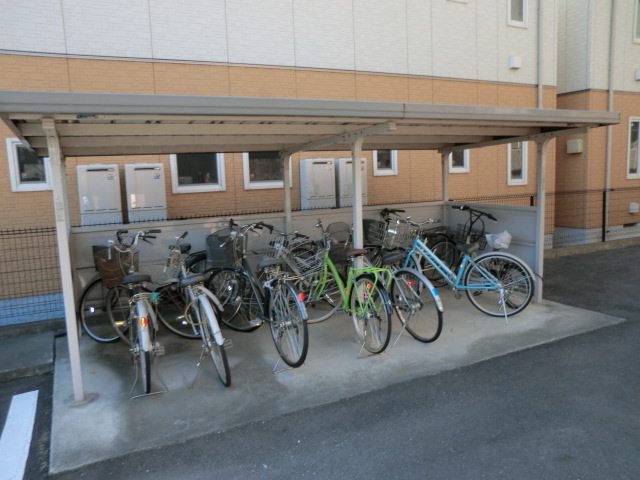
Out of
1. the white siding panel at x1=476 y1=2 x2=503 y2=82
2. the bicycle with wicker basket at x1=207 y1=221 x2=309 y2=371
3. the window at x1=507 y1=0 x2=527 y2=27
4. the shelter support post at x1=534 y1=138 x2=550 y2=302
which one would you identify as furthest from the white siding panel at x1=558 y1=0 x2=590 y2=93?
the bicycle with wicker basket at x1=207 y1=221 x2=309 y2=371

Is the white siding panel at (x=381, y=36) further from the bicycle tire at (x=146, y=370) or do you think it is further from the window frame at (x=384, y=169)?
the bicycle tire at (x=146, y=370)

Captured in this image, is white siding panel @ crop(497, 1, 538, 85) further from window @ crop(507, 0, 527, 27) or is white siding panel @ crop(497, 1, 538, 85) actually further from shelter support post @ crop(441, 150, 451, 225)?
shelter support post @ crop(441, 150, 451, 225)

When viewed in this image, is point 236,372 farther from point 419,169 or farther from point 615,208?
point 615,208

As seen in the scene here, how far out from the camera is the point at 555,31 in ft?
36.0


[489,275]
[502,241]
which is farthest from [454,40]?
[489,275]

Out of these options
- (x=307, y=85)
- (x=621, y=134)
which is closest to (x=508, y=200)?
(x=621, y=134)

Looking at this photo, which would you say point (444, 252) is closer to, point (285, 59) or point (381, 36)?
point (285, 59)

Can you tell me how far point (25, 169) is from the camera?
21.8 ft

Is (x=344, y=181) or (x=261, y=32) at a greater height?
(x=261, y=32)

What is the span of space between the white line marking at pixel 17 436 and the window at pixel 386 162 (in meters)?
6.95

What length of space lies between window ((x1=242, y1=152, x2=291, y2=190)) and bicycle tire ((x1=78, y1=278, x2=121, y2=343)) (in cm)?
326

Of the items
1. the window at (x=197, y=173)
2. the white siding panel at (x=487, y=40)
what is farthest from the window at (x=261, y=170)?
the white siding panel at (x=487, y=40)

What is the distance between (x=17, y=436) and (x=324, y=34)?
7.49 metres

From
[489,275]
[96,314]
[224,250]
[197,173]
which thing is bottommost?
[96,314]
